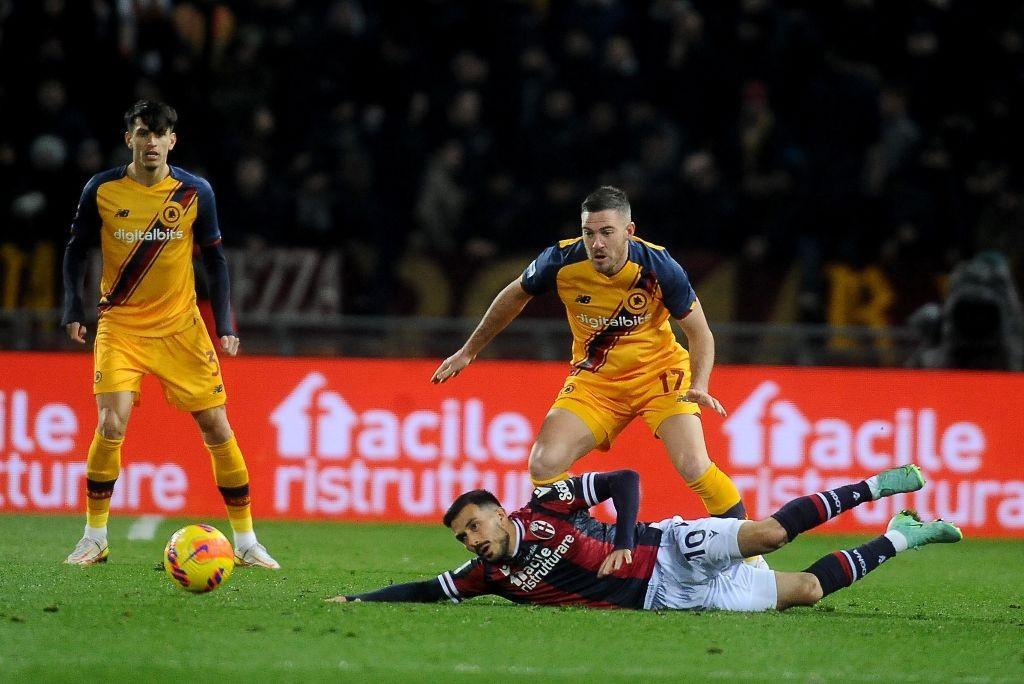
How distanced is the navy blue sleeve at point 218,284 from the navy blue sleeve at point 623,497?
8.17ft

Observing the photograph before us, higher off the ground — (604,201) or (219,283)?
(604,201)

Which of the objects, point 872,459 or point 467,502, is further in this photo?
point 872,459

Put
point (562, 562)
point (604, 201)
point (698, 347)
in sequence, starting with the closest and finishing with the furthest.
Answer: point (562, 562) < point (604, 201) < point (698, 347)

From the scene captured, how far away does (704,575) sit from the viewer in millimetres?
6699

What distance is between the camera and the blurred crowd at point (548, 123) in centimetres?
1329

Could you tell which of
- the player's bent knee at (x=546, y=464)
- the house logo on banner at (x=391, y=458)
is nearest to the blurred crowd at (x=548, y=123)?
the house logo on banner at (x=391, y=458)

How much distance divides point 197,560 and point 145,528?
3.67 m

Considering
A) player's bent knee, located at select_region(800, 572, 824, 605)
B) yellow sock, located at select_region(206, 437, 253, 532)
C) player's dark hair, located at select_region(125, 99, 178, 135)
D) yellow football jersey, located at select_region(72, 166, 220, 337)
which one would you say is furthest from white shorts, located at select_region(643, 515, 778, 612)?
player's dark hair, located at select_region(125, 99, 178, 135)

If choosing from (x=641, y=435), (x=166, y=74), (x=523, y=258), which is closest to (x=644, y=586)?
(x=641, y=435)

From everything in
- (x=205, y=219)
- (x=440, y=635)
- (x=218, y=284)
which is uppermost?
(x=205, y=219)

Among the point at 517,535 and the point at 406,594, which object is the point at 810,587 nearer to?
the point at 517,535

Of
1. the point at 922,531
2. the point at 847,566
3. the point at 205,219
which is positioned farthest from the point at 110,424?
the point at 922,531

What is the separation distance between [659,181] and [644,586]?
24.5ft

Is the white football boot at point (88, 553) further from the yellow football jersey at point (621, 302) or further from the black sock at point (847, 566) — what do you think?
the black sock at point (847, 566)
